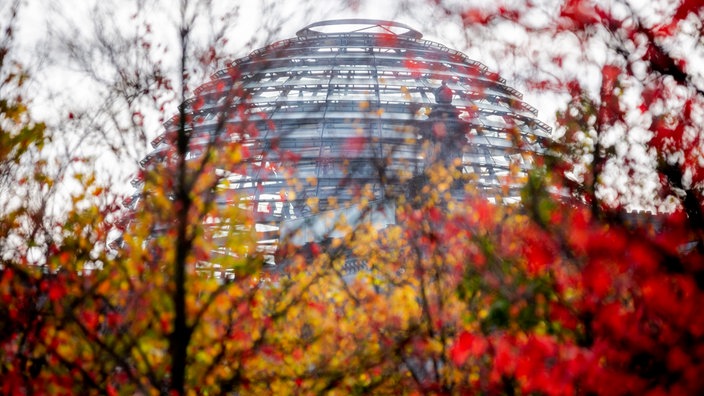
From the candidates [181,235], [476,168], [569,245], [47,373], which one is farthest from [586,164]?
[476,168]

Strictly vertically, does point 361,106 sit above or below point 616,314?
above

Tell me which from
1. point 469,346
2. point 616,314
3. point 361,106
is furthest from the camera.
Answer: point 361,106

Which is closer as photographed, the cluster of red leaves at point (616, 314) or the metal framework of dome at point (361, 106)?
the cluster of red leaves at point (616, 314)

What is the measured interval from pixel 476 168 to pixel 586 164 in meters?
21.3

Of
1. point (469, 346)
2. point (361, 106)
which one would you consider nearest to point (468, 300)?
point (469, 346)

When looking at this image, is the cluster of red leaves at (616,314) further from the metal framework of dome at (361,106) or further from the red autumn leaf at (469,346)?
the metal framework of dome at (361,106)

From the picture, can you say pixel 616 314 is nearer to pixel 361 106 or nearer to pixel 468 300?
pixel 468 300

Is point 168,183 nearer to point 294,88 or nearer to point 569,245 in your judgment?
point 569,245

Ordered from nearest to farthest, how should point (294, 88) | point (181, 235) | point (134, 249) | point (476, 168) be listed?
point (181, 235), point (134, 249), point (476, 168), point (294, 88)

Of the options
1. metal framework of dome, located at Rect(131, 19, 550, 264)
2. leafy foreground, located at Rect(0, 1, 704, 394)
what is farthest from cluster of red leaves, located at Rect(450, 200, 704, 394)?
metal framework of dome, located at Rect(131, 19, 550, 264)

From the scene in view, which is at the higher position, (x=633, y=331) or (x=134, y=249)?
(x=134, y=249)

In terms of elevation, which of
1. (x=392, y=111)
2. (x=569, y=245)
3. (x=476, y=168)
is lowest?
(x=569, y=245)

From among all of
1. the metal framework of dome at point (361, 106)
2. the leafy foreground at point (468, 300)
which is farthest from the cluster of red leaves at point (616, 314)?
the metal framework of dome at point (361, 106)

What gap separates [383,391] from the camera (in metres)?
8.12
